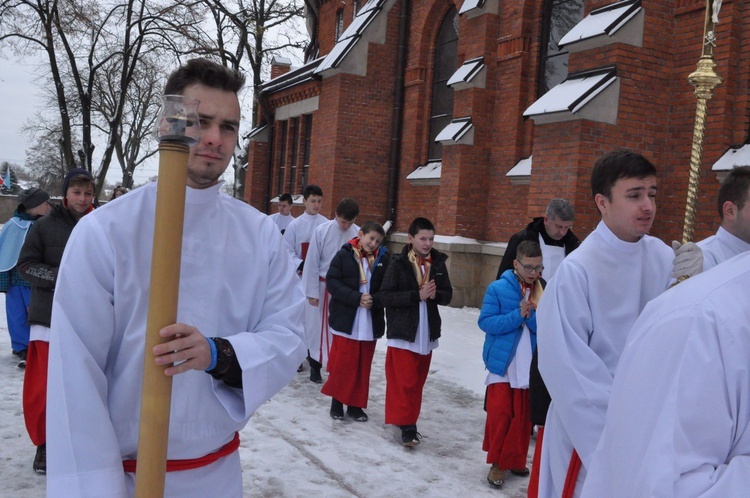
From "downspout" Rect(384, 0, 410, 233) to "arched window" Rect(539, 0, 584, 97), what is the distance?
4.98m

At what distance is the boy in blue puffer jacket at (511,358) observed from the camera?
5.11 meters

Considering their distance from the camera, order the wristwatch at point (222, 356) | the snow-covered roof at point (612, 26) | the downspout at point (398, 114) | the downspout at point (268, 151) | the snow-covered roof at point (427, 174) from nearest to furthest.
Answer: the wristwatch at point (222, 356) → the snow-covered roof at point (612, 26) → the snow-covered roof at point (427, 174) → the downspout at point (398, 114) → the downspout at point (268, 151)

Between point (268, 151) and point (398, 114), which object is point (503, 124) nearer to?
point (398, 114)

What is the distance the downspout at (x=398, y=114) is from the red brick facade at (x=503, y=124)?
0.11 meters

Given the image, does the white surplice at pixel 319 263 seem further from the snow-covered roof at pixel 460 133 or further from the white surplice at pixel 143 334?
the white surplice at pixel 143 334

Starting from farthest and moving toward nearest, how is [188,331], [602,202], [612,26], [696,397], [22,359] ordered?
[612,26] → [22,359] → [602,202] → [188,331] → [696,397]

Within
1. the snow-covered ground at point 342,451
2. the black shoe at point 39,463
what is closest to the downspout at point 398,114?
the snow-covered ground at point 342,451

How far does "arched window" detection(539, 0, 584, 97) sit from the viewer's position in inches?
468

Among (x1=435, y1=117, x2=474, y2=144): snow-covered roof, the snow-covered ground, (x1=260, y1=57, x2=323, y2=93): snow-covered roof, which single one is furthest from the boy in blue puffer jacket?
(x1=260, y1=57, x2=323, y2=93): snow-covered roof

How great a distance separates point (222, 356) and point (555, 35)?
1162 cm

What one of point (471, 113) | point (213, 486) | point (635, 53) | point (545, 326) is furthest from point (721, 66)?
point (213, 486)

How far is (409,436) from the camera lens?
19.1 feet

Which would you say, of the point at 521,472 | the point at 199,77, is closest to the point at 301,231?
the point at 521,472

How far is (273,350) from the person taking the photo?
1.98 meters
